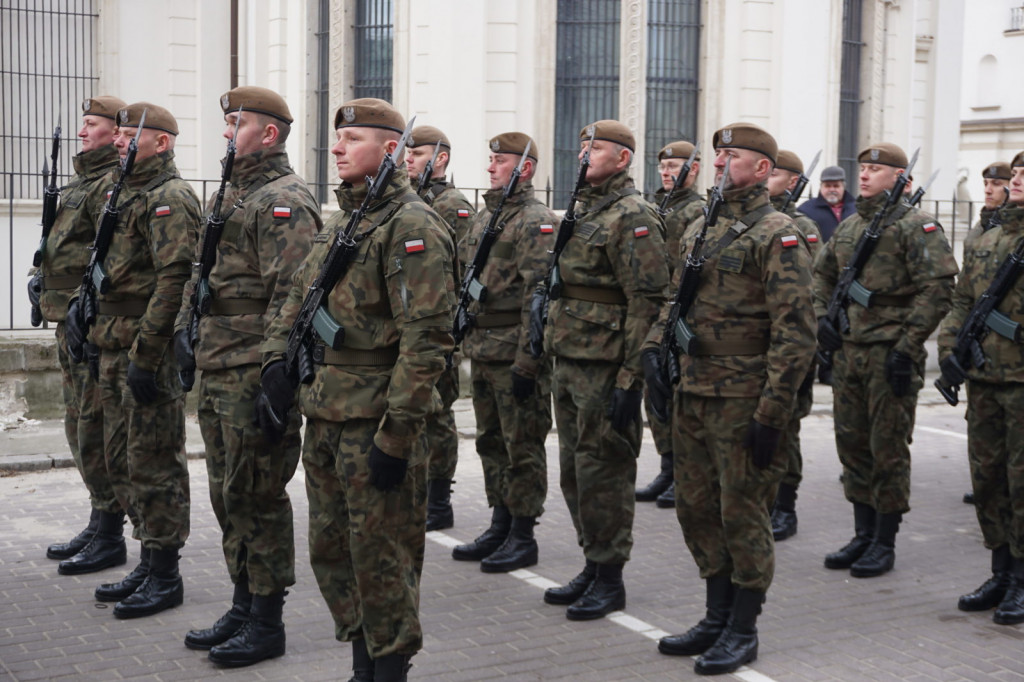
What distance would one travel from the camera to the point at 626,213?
5754 mm

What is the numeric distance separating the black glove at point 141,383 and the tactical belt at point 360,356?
151 cm

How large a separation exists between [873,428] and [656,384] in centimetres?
199

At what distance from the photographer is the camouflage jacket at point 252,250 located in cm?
506

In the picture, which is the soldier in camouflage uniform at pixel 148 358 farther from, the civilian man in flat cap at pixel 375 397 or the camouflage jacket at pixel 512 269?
the camouflage jacket at pixel 512 269

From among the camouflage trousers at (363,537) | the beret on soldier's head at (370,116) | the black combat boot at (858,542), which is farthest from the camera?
the black combat boot at (858,542)

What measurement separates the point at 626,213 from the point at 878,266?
1781mm

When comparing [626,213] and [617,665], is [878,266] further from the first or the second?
[617,665]

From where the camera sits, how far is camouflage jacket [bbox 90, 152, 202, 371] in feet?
18.3

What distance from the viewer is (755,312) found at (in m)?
5.20

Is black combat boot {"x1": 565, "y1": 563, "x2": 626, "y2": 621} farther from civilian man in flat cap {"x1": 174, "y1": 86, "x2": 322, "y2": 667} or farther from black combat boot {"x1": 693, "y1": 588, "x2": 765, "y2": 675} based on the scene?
civilian man in flat cap {"x1": 174, "y1": 86, "x2": 322, "y2": 667}

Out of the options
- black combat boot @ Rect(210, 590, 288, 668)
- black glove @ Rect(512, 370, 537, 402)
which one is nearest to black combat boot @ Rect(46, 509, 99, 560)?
black combat boot @ Rect(210, 590, 288, 668)

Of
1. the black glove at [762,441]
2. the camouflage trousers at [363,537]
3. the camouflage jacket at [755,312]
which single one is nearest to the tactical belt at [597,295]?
the camouflage jacket at [755,312]

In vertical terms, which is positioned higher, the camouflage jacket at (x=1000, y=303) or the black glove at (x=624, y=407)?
the camouflage jacket at (x=1000, y=303)

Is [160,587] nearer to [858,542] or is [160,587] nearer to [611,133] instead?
[611,133]
